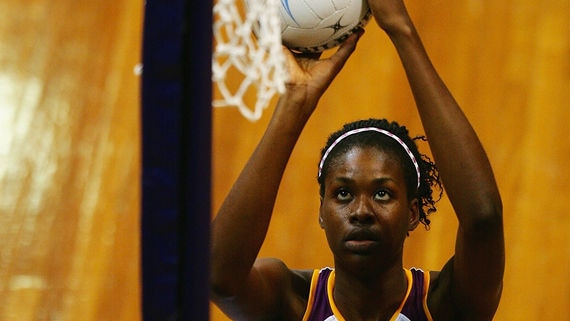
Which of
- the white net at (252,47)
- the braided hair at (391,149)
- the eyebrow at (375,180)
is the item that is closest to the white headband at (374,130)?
the braided hair at (391,149)

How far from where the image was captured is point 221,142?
4.15 m

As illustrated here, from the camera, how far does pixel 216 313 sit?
3.63 metres

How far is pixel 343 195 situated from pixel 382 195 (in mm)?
84

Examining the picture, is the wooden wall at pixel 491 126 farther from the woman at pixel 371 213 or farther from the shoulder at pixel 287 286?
the woman at pixel 371 213

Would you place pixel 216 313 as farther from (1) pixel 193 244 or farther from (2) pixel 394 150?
(1) pixel 193 244

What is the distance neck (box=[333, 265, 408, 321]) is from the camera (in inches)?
93.9

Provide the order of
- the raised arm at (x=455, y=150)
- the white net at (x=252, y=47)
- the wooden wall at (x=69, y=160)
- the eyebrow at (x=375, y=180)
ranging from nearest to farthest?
the white net at (x=252, y=47)
the raised arm at (x=455, y=150)
the eyebrow at (x=375, y=180)
the wooden wall at (x=69, y=160)

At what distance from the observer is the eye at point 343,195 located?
2340 millimetres

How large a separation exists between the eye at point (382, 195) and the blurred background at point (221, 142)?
4.63ft

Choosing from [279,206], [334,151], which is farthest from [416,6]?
[334,151]

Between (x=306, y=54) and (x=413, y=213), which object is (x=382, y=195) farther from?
(x=306, y=54)

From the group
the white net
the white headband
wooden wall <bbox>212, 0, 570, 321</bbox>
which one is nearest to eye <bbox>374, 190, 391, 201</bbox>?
the white headband

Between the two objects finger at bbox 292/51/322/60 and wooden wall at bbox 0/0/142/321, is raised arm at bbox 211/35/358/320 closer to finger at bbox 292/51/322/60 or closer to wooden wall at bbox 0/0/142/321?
finger at bbox 292/51/322/60

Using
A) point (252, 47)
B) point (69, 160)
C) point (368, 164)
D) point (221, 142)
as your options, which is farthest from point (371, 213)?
point (69, 160)
